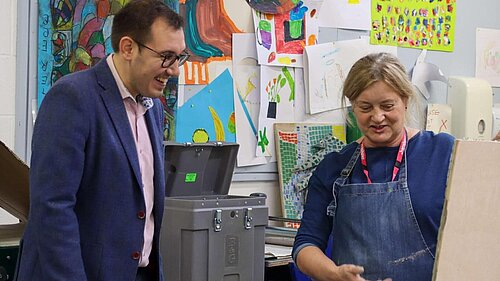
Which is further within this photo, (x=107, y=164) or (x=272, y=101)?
(x=272, y=101)

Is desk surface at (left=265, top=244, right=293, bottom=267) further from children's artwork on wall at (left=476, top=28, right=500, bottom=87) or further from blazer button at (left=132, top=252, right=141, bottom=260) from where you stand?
children's artwork on wall at (left=476, top=28, right=500, bottom=87)

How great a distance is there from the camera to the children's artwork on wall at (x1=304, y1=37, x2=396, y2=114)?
359 centimetres

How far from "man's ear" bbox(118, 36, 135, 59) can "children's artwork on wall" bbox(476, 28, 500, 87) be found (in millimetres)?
2983

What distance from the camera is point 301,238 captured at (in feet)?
6.21

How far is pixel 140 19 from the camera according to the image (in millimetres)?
1838

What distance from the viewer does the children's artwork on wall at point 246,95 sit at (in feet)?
11.0

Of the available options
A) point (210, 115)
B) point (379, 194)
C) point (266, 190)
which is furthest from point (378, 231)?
point (266, 190)

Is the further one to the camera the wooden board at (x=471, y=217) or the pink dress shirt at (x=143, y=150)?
the pink dress shirt at (x=143, y=150)

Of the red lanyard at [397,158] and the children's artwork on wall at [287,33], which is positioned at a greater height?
the children's artwork on wall at [287,33]

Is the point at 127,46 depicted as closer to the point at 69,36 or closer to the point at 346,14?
the point at 69,36

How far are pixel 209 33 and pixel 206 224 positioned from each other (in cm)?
91

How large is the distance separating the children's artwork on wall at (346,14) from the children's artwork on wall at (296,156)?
48cm

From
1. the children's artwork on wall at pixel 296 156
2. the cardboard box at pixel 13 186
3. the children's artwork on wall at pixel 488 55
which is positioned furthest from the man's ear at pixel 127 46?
the children's artwork on wall at pixel 488 55

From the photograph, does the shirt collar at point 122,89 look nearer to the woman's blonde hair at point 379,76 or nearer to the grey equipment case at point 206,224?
the woman's blonde hair at point 379,76
